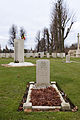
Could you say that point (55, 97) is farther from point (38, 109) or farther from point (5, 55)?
point (5, 55)

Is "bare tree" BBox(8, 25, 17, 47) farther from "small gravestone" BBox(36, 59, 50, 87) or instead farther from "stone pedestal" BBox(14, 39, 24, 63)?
"small gravestone" BBox(36, 59, 50, 87)

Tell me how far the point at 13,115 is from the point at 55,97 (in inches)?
61.0

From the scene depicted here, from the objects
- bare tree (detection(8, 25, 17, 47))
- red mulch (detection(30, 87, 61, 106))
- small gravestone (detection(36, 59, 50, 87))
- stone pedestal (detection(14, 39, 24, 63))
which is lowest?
red mulch (detection(30, 87, 61, 106))

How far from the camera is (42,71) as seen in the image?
504cm

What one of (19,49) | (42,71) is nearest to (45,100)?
(42,71)

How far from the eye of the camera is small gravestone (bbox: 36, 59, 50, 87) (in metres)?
5.01

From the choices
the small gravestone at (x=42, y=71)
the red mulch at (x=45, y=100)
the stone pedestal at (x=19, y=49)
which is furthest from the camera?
the stone pedestal at (x=19, y=49)

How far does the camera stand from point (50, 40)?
1882 inches

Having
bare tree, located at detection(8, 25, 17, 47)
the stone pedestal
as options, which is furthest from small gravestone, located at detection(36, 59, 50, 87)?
bare tree, located at detection(8, 25, 17, 47)

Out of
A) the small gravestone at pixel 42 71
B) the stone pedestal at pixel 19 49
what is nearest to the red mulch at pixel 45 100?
the small gravestone at pixel 42 71

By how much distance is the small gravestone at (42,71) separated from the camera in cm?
501

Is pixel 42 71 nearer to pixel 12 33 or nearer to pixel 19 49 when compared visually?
pixel 19 49

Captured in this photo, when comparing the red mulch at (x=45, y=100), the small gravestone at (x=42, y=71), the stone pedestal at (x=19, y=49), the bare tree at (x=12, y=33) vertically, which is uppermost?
the bare tree at (x=12, y=33)

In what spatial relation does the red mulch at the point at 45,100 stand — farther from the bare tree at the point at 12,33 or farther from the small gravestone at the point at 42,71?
the bare tree at the point at 12,33
